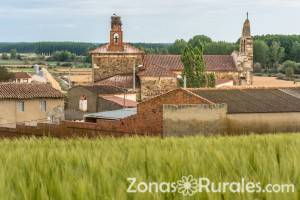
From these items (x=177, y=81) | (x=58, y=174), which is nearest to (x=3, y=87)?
(x=177, y=81)

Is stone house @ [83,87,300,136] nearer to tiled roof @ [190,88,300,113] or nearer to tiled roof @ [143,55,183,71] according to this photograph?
tiled roof @ [190,88,300,113]

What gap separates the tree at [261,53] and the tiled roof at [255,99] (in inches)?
3871

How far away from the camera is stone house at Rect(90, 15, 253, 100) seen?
161 feet

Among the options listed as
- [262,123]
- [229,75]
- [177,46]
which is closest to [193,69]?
[229,75]

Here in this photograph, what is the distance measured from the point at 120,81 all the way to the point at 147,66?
2407 mm

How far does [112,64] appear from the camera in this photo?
5475 cm

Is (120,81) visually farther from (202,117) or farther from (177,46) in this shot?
(177,46)

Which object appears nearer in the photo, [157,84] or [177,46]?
[157,84]

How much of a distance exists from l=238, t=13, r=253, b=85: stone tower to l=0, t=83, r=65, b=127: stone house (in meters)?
22.7

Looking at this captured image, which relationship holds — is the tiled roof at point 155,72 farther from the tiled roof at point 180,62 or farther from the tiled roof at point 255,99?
the tiled roof at point 255,99

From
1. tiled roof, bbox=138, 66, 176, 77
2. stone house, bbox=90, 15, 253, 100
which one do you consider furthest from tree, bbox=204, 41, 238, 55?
tiled roof, bbox=138, 66, 176, 77

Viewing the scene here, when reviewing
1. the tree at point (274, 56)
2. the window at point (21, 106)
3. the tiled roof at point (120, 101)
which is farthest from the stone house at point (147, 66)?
the tree at point (274, 56)

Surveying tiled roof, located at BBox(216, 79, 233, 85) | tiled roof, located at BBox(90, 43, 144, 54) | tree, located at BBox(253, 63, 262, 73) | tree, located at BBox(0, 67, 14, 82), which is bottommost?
tree, located at BBox(253, 63, 262, 73)

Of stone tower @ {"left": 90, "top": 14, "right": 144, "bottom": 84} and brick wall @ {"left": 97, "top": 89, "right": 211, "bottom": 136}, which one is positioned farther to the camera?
stone tower @ {"left": 90, "top": 14, "right": 144, "bottom": 84}
